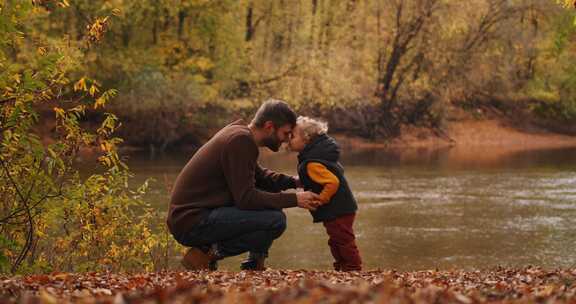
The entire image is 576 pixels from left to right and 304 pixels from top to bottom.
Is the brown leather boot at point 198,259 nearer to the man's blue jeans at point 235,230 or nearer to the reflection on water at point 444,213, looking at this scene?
the man's blue jeans at point 235,230

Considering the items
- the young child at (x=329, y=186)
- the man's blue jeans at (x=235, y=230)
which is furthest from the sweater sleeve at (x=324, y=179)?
the man's blue jeans at (x=235, y=230)

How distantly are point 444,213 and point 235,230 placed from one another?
8.54 m

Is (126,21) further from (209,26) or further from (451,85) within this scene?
(451,85)

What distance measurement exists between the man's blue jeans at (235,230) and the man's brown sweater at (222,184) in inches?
2.5

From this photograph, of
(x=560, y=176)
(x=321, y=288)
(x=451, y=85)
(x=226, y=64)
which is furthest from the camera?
(x=451, y=85)

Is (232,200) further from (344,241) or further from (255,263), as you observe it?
(344,241)

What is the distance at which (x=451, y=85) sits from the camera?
3494cm

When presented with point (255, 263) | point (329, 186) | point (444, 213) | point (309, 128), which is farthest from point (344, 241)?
point (444, 213)

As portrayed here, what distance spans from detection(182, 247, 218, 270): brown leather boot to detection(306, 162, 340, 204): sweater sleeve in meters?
1.07

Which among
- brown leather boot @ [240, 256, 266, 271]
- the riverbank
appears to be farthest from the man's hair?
the riverbank

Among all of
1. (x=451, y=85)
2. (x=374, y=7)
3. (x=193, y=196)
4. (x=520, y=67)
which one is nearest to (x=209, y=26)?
(x=374, y=7)

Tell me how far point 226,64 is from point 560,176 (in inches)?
527

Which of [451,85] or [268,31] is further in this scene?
[451,85]

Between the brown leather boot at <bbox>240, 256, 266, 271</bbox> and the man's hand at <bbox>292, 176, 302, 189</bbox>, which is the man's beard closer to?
the man's hand at <bbox>292, 176, 302, 189</bbox>
